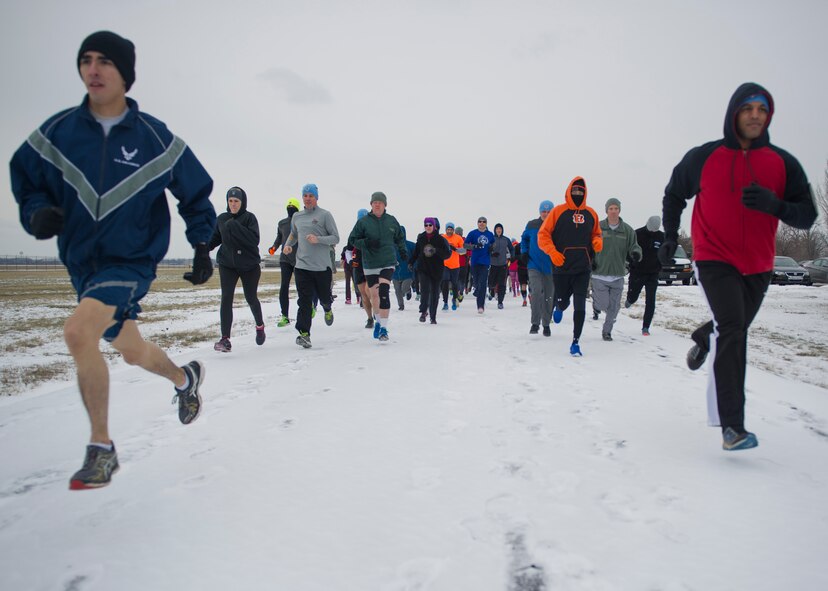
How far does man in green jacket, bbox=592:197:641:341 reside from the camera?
24.8ft

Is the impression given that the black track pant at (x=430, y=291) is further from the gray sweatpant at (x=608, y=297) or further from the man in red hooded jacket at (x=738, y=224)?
the man in red hooded jacket at (x=738, y=224)

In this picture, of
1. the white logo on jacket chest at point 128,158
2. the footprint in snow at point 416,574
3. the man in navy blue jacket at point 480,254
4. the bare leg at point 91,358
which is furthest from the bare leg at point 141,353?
the man in navy blue jacket at point 480,254

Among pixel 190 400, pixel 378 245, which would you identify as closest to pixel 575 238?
pixel 378 245

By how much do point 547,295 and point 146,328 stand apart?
7186 millimetres

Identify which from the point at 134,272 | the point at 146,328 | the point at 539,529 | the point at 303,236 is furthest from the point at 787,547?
the point at 146,328

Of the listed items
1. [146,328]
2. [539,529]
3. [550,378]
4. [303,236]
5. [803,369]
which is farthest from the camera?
[146,328]

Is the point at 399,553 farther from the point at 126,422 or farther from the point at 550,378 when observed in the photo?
the point at 550,378

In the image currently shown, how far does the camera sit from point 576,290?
21.5 feet

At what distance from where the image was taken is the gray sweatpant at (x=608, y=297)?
7508 millimetres

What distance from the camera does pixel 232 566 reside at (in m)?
1.84

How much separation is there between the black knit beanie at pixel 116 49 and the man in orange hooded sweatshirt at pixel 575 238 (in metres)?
5.03

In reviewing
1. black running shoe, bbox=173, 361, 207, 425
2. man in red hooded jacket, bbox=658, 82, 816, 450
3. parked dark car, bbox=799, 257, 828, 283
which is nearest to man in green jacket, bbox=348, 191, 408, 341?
black running shoe, bbox=173, 361, 207, 425

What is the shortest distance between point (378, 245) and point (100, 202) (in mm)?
5064

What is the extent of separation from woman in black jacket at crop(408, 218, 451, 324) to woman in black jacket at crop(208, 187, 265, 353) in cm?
341
